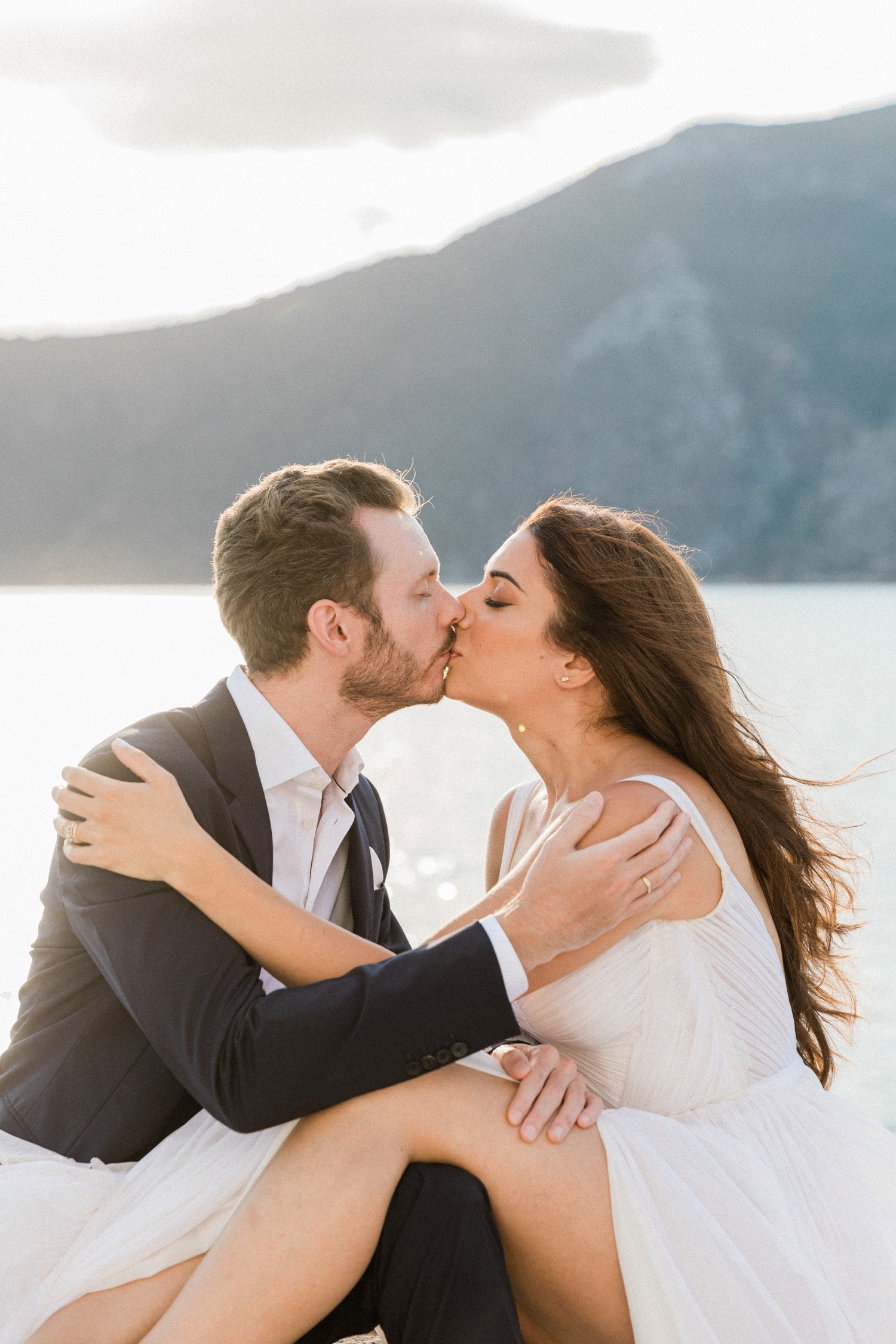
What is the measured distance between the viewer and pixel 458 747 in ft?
75.8

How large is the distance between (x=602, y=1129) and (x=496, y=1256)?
0.34 metres

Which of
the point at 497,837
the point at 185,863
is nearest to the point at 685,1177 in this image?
the point at 185,863

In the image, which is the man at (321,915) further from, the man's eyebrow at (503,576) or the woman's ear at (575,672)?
the woman's ear at (575,672)

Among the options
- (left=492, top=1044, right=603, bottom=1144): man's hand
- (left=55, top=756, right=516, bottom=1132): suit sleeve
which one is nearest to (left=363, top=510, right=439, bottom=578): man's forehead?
(left=55, top=756, right=516, bottom=1132): suit sleeve

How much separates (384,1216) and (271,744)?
1.23 m

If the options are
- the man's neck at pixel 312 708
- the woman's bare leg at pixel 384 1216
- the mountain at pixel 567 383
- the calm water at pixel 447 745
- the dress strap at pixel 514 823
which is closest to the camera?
the woman's bare leg at pixel 384 1216

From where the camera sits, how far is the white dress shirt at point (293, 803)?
3.18 m

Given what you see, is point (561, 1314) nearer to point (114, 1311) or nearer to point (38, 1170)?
point (114, 1311)

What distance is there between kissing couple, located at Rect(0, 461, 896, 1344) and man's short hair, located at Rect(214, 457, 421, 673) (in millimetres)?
11

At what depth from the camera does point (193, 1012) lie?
95.7 inches

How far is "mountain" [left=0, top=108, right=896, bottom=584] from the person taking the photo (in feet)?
247

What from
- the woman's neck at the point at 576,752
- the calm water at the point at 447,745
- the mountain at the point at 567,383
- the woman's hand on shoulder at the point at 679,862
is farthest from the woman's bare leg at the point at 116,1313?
the mountain at the point at 567,383

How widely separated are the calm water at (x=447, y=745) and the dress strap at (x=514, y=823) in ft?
5.24

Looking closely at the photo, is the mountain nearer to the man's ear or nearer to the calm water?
the calm water
